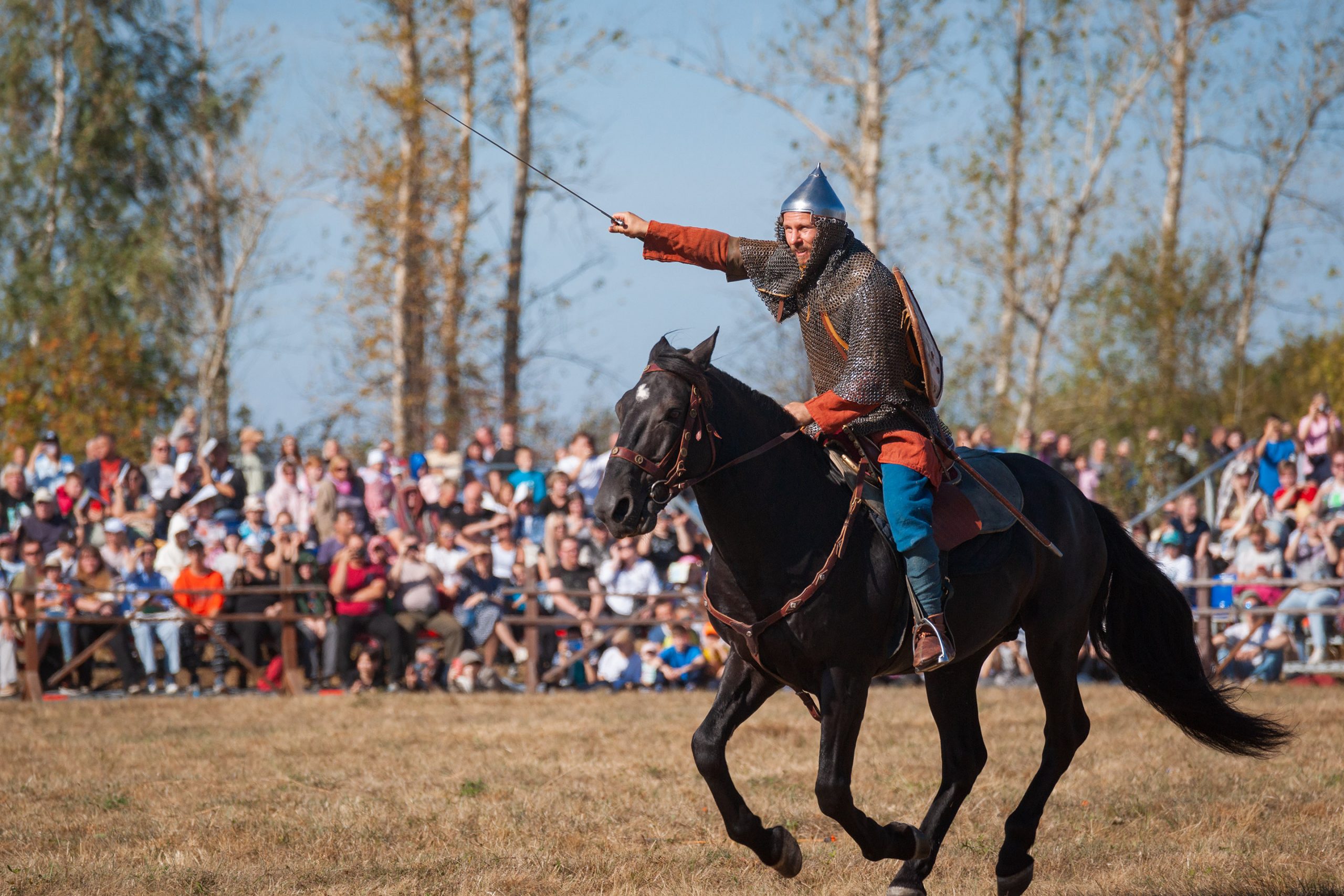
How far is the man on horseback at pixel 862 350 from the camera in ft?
16.4

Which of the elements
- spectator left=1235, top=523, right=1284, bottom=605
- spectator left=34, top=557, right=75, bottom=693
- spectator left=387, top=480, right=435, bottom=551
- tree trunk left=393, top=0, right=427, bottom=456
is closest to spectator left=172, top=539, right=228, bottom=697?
spectator left=34, top=557, right=75, bottom=693

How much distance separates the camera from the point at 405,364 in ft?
73.0

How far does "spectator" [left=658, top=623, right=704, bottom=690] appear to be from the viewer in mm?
12945

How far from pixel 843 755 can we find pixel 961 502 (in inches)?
47.0

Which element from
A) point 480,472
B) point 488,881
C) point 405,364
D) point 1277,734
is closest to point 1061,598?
point 1277,734

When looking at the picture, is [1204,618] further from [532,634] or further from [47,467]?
[47,467]

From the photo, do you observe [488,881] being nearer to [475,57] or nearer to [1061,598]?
[1061,598]

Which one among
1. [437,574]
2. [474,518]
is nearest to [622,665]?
[437,574]

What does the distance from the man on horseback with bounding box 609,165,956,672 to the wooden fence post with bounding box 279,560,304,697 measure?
8539mm

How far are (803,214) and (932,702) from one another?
2182 millimetres

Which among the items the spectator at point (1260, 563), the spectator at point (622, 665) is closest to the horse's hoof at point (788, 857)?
the spectator at point (622, 665)

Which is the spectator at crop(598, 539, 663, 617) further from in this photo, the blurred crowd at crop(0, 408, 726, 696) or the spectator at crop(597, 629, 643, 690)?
the spectator at crop(597, 629, 643, 690)

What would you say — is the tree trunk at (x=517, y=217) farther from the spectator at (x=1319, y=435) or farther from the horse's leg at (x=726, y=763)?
the horse's leg at (x=726, y=763)

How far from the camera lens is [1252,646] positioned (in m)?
12.6
